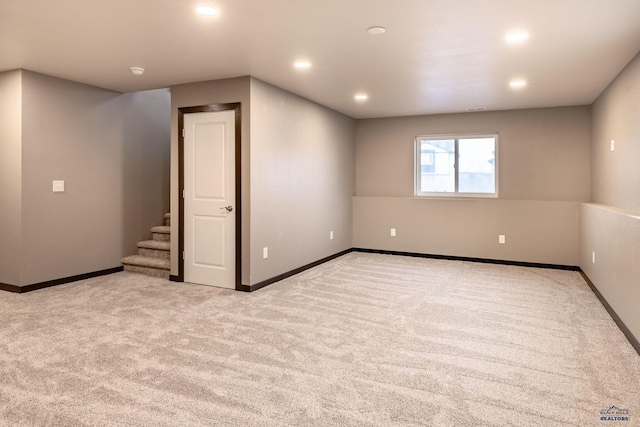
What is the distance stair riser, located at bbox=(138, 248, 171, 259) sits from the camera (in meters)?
5.45

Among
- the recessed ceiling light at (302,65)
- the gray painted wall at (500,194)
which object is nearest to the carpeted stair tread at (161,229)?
the recessed ceiling light at (302,65)

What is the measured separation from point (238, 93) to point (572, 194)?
4.88 meters

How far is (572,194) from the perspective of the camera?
6.09 meters

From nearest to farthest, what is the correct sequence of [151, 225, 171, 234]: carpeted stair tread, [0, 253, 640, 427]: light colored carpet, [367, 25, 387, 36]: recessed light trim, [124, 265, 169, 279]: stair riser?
[0, 253, 640, 427]: light colored carpet, [367, 25, 387, 36]: recessed light trim, [124, 265, 169, 279]: stair riser, [151, 225, 171, 234]: carpeted stair tread

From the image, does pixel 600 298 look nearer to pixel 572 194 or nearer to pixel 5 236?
pixel 572 194

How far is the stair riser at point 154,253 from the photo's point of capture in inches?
214

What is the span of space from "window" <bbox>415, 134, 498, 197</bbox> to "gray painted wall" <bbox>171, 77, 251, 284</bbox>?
350 centimetres

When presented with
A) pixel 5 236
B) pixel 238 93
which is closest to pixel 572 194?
pixel 238 93

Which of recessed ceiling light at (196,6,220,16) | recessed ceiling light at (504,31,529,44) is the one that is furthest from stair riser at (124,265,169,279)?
recessed ceiling light at (504,31,529,44)

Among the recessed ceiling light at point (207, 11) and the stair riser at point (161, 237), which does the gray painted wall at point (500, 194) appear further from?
the recessed ceiling light at point (207, 11)

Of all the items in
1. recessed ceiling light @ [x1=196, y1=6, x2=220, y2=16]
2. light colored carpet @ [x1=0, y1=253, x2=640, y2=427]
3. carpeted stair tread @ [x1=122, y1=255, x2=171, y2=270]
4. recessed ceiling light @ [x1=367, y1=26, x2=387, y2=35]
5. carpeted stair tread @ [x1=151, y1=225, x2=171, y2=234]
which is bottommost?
light colored carpet @ [x1=0, y1=253, x2=640, y2=427]

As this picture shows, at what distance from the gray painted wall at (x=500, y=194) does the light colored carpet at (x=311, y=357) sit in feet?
5.58

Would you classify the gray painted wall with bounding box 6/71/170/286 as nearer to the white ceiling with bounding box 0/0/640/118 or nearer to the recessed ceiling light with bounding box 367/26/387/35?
the white ceiling with bounding box 0/0/640/118

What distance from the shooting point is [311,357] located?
111 inches
